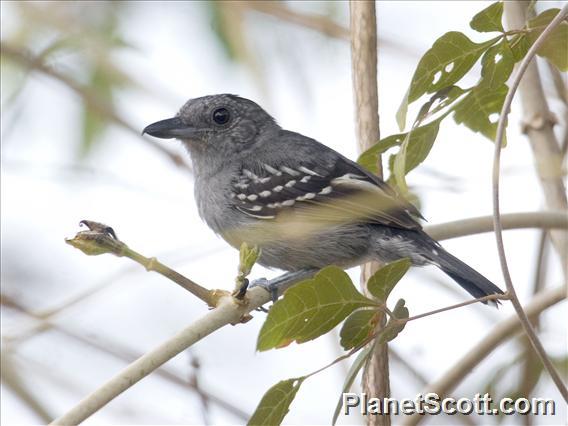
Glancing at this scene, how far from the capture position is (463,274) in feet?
11.7

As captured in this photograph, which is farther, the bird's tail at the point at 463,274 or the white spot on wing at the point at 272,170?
the white spot on wing at the point at 272,170

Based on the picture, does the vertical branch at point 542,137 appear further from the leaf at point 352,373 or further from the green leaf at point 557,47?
the leaf at point 352,373

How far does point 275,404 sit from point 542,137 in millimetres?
1544

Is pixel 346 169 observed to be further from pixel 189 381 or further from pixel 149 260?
pixel 149 260

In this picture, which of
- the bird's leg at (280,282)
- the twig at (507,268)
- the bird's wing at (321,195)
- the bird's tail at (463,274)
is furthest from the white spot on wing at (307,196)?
the twig at (507,268)

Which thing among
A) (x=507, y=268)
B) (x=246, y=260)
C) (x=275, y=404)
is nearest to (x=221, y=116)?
(x=246, y=260)

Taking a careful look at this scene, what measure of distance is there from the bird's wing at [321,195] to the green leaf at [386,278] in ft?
4.33

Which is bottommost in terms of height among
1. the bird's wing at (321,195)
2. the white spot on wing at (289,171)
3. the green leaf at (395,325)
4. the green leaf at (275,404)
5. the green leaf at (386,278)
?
the green leaf at (275,404)

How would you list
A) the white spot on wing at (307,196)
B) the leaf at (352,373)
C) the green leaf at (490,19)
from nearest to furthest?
1. the leaf at (352,373)
2. the green leaf at (490,19)
3. the white spot on wing at (307,196)

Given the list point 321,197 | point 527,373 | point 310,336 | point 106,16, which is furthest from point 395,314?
point 106,16

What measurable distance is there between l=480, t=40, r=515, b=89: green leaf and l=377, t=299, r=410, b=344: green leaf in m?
0.80

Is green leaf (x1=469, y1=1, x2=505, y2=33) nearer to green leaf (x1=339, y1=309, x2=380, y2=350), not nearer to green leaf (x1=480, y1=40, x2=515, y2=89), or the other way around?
green leaf (x1=480, y1=40, x2=515, y2=89)

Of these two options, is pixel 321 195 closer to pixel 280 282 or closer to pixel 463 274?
pixel 280 282

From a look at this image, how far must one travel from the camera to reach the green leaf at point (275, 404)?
6.94 ft
